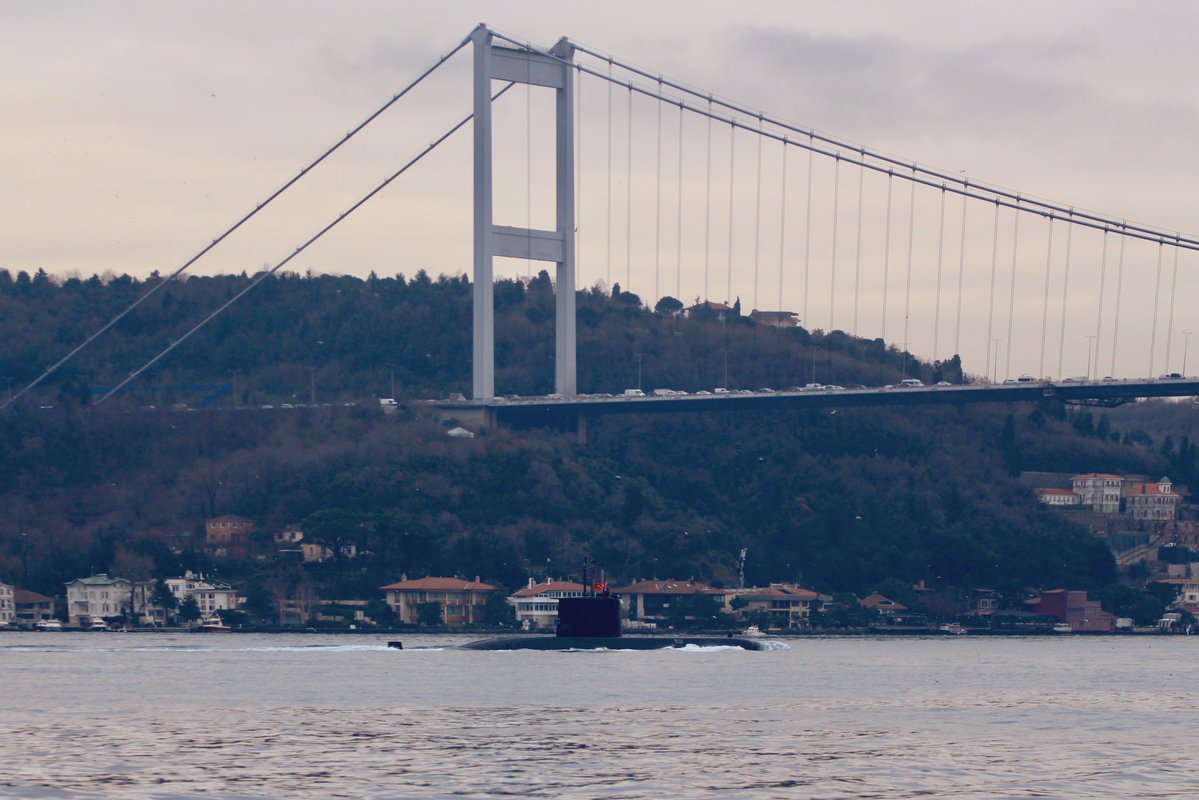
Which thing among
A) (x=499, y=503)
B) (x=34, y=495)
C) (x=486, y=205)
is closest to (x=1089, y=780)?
(x=486, y=205)

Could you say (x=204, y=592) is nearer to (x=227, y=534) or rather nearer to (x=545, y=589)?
(x=227, y=534)

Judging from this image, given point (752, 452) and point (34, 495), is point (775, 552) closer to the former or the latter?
point (752, 452)

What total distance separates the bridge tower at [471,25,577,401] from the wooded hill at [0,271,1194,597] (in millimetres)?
8149

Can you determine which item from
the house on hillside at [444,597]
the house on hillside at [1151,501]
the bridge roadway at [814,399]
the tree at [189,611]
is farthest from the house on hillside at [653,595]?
the house on hillside at [1151,501]

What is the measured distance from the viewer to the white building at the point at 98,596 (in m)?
85.1

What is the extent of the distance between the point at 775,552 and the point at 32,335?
4737 cm

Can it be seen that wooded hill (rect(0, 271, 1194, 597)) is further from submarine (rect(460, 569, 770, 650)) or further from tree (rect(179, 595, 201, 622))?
submarine (rect(460, 569, 770, 650))

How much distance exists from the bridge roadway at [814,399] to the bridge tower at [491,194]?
3974 mm

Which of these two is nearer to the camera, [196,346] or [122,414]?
[122,414]

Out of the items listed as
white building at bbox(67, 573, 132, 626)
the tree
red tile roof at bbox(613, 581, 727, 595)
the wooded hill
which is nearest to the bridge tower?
the wooded hill

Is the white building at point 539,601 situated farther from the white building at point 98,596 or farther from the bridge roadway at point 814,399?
the white building at point 98,596

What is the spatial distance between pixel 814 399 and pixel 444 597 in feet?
53.1

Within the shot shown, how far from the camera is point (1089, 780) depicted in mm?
29688

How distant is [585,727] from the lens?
3588cm
